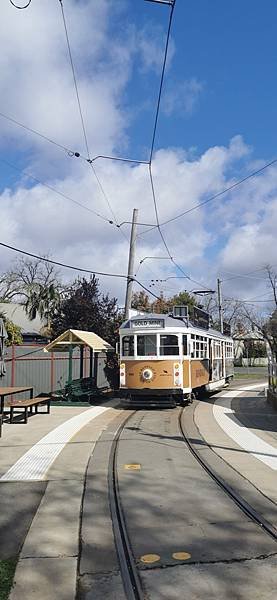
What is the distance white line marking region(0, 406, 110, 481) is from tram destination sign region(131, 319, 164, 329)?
4749 mm

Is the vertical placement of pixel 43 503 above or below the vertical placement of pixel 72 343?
below

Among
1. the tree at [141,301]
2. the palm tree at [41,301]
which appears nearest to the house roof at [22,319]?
the palm tree at [41,301]

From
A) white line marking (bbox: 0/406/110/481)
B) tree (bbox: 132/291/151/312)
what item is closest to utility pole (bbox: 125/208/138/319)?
white line marking (bbox: 0/406/110/481)

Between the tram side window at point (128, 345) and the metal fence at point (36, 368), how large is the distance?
3.96 meters

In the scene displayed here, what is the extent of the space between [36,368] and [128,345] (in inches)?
188

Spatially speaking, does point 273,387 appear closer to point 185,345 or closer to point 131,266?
point 185,345

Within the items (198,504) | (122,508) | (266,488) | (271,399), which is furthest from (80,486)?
(271,399)

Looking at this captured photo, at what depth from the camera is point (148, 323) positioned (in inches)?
757

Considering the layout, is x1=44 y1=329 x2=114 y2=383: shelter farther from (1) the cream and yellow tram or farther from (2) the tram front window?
(2) the tram front window

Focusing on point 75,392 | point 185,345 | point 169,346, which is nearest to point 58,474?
point 169,346

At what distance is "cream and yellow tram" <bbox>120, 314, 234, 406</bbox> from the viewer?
60.7 ft

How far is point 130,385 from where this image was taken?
1888 centimetres

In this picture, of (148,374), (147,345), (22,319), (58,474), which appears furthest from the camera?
(22,319)

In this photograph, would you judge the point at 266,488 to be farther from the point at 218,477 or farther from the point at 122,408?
the point at 122,408
